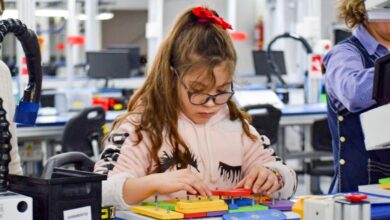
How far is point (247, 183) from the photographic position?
2.04 m

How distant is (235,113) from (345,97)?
316mm

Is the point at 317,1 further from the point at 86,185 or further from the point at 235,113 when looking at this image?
the point at 86,185

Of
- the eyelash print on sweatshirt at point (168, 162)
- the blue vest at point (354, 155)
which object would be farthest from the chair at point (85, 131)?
the eyelash print on sweatshirt at point (168, 162)

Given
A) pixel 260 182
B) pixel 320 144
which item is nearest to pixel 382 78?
pixel 260 182

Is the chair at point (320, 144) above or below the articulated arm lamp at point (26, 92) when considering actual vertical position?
below

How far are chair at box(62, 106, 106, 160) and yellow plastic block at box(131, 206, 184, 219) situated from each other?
357 centimetres

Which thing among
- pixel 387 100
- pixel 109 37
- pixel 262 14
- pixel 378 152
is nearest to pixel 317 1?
pixel 378 152

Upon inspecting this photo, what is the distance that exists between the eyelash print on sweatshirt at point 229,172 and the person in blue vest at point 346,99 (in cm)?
37

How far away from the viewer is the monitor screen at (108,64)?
9.15 meters

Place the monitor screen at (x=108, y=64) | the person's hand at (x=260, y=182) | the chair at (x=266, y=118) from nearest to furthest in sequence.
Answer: the person's hand at (x=260, y=182) < the chair at (x=266, y=118) < the monitor screen at (x=108, y=64)

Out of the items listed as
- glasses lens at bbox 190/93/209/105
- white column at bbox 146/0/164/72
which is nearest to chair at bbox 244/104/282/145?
white column at bbox 146/0/164/72

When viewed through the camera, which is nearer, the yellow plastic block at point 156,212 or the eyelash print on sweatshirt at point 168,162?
the yellow plastic block at point 156,212

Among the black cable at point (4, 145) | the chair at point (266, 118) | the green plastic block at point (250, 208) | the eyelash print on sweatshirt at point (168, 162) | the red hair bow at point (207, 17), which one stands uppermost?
the red hair bow at point (207, 17)

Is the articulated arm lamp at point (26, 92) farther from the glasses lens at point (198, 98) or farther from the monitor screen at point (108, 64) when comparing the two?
the monitor screen at point (108, 64)
